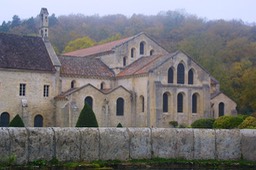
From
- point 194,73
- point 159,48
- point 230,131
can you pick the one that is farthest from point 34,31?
point 230,131

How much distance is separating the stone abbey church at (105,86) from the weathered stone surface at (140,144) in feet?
77.7

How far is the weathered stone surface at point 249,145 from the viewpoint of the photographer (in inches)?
841

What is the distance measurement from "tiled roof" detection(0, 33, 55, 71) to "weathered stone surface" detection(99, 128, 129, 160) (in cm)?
2643

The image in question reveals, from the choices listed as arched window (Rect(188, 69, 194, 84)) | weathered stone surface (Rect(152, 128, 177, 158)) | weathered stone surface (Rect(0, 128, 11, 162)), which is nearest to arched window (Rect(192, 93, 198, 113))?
arched window (Rect(188, 69, 194, 84))

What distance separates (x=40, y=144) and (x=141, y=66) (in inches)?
1300

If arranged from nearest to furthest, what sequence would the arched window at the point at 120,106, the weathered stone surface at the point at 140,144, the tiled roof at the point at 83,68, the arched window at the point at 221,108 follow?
the weathered stone surface at the point at 140,144, the arched window at the point at 120,106, the tiled roof at the point at 83,68, the arched window at the point at 221,108

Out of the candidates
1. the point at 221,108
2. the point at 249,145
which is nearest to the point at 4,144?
the point at 249,145

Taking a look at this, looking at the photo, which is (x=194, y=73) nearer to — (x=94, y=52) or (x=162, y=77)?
(x=162, y=77)

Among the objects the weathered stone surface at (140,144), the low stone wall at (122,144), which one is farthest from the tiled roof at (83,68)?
the low stone wall at (122,144)

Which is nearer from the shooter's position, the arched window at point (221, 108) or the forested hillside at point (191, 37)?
the arched window at point (221, 108)

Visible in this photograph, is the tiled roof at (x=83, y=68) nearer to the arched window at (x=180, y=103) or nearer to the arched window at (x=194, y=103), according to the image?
the arched window at (x=180, y=103)

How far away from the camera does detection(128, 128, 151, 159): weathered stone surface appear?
2041 cm

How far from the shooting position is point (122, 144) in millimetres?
20188

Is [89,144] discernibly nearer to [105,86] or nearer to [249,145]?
[249,145]
